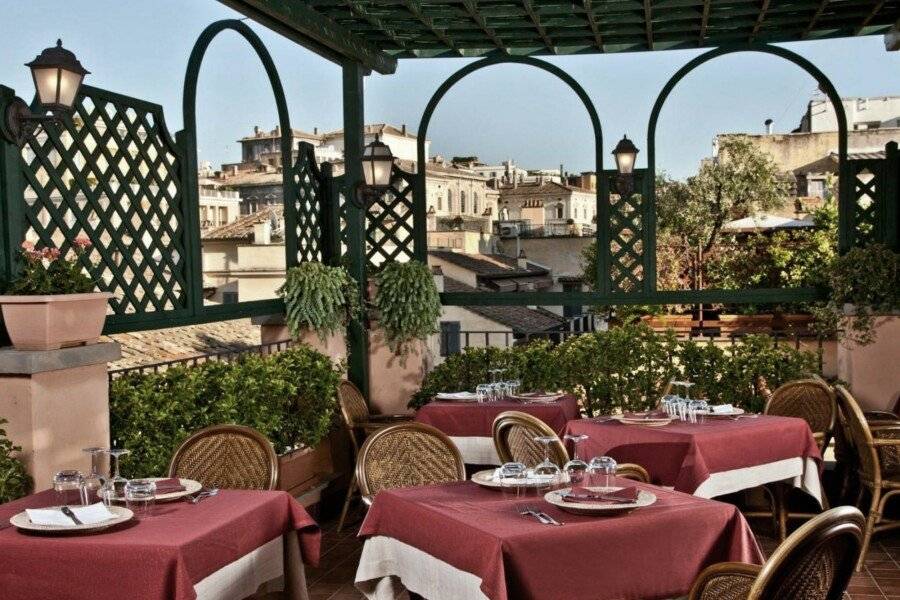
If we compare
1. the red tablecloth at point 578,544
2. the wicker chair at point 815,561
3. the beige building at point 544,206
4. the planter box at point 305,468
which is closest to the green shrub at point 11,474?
the red tablecloth at point 578,544

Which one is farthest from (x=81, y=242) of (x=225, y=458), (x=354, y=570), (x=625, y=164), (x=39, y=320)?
(x=625, y=164)

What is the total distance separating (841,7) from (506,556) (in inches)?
220

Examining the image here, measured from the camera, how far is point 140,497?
142 inches

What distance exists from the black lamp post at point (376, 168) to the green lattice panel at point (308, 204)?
0.36 metres

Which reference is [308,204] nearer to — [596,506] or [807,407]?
[807,407]

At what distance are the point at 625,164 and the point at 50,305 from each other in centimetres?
521

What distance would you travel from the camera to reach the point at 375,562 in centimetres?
396

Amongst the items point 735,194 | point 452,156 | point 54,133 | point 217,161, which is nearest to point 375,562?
point 54,133

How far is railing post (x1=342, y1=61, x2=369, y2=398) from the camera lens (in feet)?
26.3

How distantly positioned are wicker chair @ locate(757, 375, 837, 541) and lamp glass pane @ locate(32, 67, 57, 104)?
13.9 feet

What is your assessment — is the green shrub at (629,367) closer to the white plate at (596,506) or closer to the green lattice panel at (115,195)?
the green lattice panel at (115,195)

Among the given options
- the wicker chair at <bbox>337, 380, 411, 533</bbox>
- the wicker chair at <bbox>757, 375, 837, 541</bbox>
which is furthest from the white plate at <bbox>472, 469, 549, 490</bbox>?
the wicker chair at <bbox>757, 375, 837, 541</bbox>

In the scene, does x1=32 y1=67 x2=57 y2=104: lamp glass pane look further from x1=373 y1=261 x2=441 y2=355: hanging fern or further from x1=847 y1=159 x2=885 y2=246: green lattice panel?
x1=847 y1=159 x2=885 y2=246: green lattice panel

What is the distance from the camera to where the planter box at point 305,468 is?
21.9 ft
